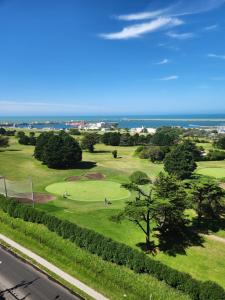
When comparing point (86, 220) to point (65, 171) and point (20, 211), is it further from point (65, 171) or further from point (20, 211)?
point (65, 171)

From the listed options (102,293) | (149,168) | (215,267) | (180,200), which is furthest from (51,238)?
(149,168)

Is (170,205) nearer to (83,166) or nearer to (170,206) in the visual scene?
(170,206)

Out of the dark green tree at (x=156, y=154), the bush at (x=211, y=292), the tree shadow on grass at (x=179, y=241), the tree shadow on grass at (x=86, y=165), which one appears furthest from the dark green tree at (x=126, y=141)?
the bush at (x=211, y=292)

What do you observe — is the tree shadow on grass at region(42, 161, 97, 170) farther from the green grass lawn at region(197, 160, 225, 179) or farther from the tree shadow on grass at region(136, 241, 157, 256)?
the tree shadow on grass at region(136, 241, 157, 256)

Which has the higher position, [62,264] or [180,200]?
[180,200]

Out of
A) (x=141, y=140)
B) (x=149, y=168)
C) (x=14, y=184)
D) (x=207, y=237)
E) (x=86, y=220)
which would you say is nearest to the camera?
(x=207, y=237)

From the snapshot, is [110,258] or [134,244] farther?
[134,244]

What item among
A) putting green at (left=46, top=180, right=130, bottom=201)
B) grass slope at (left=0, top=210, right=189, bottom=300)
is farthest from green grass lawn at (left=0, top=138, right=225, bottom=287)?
grass slope at (left=0, top=210, right=189, bottom=300)
